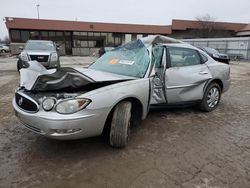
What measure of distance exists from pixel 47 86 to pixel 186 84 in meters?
2.66

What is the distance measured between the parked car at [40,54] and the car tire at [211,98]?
7477mm

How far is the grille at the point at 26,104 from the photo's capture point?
2.70 m

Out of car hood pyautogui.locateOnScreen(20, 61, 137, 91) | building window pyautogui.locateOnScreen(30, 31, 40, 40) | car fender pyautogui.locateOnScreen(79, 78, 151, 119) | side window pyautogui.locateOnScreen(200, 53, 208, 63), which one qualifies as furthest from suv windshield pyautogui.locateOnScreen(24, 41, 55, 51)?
building window pyautogui.locateOnScreen(30, 31, 40, 40)

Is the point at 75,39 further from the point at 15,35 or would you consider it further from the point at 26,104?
the point at 26,104

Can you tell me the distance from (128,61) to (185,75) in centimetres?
123

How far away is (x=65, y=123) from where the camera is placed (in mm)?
2574

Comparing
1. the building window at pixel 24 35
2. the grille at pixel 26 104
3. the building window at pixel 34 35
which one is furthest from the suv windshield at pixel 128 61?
the building window at pixel 24 35

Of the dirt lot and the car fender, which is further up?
the car fender

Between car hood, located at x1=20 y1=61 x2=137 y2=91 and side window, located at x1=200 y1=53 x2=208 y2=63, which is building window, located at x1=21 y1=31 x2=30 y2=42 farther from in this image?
side window, located at x1=200 y1=53 x2=208 y2=63

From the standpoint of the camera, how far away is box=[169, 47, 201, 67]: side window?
14.3ft

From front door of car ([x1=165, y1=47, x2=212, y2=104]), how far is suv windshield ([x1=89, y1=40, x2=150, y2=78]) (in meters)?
0.64

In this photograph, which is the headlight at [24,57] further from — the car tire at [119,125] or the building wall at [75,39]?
the building wall at [75,39]

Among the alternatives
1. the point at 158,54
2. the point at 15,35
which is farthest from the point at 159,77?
the point at 15,35

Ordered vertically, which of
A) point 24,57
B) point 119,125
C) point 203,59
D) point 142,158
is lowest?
point 142,158
